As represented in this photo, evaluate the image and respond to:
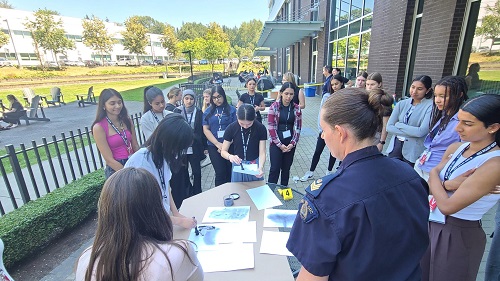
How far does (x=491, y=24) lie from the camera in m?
4.14

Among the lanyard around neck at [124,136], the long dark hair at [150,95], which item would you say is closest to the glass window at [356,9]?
the long dark hair at [150,95]

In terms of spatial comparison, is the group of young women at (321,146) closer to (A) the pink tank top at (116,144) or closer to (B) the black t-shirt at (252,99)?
(A) the pink tank top at (116,144)

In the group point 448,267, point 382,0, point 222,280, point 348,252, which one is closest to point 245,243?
point 222,280

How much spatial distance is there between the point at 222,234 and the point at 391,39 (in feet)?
22.4

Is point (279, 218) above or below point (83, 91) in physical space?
above

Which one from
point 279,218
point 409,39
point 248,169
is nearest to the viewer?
point 279,218

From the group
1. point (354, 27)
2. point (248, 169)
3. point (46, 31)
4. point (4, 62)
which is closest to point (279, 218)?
point (248, 169)

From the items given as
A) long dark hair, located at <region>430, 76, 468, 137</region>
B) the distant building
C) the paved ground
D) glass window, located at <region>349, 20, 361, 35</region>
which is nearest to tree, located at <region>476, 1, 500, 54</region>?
long dark hair, located at <region>430, 76, 468, 137</region>

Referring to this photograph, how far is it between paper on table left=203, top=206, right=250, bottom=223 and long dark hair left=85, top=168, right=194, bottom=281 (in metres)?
0.97

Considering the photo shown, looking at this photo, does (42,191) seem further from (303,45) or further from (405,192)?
(303,45)

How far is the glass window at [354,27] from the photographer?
29.8 ft

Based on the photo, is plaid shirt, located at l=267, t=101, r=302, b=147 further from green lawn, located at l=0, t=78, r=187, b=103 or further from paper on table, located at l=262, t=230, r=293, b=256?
green lawn, located at l=0, t=78, r=187, b=103

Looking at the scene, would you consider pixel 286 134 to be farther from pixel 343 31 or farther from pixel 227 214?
pixel 343 31

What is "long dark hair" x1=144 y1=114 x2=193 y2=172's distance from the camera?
76.4 inches
